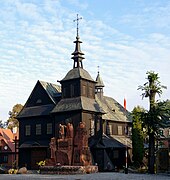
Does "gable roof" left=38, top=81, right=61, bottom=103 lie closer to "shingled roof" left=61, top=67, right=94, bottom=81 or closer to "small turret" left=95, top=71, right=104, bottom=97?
"shingled roof" left=61, top=67, right=94, bottom=81

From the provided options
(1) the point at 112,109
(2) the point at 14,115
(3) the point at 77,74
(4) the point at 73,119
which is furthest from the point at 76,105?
(2) the point at 14,115

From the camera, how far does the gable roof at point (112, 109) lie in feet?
176

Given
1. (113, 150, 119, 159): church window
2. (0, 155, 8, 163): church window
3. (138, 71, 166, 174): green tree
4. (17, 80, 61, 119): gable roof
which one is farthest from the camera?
(0, 155, 8, 163): church window

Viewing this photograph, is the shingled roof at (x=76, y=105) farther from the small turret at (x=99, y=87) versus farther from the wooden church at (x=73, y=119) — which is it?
the small turret at (x=99, y=87)

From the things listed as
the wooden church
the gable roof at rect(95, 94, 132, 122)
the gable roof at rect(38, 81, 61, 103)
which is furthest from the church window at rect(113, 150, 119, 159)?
the gable roof at rect(38, 81, 61, 103)

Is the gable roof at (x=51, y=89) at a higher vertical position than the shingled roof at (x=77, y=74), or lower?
lower

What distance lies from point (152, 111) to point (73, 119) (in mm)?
10989

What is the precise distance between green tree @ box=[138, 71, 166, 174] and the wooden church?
7474 millimetres

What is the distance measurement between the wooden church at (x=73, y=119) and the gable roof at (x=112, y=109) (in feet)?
0.69

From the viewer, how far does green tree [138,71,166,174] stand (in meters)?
38.5

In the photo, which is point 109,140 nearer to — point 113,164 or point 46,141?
point 113,164

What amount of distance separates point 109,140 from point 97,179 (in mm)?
19579

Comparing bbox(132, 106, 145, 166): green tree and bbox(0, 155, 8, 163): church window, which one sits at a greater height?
bbox(132, 106, 145, 166): green tree

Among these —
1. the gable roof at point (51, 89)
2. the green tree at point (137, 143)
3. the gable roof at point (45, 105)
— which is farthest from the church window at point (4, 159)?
the green tree at point (137, 143)
